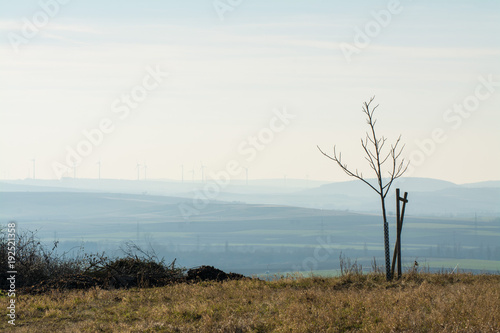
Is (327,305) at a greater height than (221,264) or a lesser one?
greater

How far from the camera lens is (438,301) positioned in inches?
433

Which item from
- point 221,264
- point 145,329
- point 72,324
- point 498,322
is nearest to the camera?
point 498,322

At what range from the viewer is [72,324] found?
10.9m

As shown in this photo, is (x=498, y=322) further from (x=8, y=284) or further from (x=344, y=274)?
(x=8, y=284)

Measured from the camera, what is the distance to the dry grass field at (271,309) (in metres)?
9.79

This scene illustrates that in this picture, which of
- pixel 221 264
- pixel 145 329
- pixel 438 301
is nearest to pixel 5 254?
pixel 145 329

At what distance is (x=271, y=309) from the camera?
11227 millimetres

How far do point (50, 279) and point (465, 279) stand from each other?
1196 cm

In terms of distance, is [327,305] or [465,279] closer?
[327,305]

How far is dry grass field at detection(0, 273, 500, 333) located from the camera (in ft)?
32.1

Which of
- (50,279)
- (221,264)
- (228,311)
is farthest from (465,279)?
(221,264)

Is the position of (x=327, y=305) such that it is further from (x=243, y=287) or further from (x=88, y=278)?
(x=88, y=278)

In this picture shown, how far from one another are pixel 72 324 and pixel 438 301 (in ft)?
23.7

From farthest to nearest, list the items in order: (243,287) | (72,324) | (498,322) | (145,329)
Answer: (243,287)
(72,324)
(145,329)
(498,322)
